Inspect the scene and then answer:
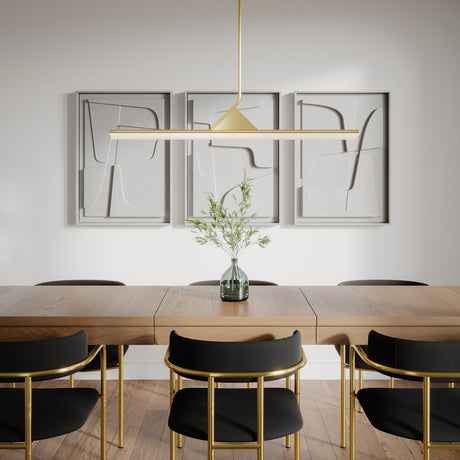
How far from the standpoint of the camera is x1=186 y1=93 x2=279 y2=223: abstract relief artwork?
330 centimetres

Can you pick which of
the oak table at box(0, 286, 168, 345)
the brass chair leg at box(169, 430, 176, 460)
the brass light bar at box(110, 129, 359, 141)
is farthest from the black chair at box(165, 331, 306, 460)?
the brass light bar at box(110, 129, 359, 141)

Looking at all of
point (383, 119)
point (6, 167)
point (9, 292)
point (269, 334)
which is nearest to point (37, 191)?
point (6, 167)

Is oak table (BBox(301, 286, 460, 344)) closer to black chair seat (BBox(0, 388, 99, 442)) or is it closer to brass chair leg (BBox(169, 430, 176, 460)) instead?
brass chair leg (BBox(169, 430, 176, 460))

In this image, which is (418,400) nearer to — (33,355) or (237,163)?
(33,355)

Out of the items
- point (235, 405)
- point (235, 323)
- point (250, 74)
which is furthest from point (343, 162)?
point (235, 405)

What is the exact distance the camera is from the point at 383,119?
3.29 m

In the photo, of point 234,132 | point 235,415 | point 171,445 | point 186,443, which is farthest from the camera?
point 186,443

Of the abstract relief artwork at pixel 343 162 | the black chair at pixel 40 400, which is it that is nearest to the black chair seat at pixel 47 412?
the black chair at pixel 40 400

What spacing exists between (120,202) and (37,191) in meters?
0.63

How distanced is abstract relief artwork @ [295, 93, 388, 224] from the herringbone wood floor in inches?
53.5

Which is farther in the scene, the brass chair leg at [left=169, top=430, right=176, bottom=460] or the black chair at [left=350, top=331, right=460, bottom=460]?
Result: the brass chair leg at [left=169, top=430, right=176, bottom=460]

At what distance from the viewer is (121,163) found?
131 inches

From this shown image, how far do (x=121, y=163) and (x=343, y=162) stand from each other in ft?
5.36

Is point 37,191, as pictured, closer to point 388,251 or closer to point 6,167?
point 6,167
